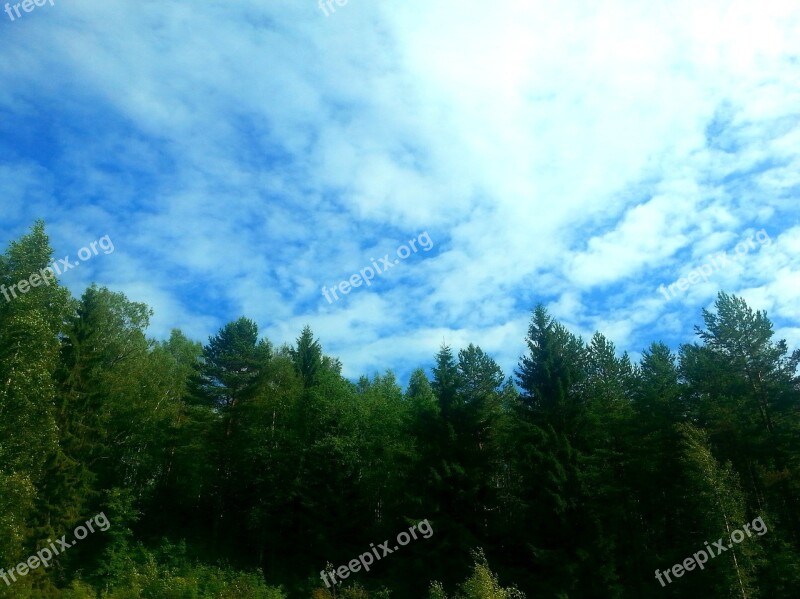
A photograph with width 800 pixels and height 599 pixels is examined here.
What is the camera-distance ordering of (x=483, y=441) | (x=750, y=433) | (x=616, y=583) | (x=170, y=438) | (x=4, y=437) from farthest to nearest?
(x=170, y=438) → (x=483, y=441) → (x=750, y=433) → (x=616, y=583) → (x=4, y=437)

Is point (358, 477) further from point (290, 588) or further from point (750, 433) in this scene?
point (750, 433)

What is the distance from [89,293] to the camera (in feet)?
142

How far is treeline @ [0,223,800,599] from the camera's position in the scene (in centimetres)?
3145

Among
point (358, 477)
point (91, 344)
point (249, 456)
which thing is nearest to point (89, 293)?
point (91, 344)

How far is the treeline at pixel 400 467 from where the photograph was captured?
31453 mm

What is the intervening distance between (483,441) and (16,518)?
1127 inches

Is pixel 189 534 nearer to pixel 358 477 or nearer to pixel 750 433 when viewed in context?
pixel 358 477

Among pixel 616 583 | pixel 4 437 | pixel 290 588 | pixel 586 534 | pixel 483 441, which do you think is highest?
pixel 4 437

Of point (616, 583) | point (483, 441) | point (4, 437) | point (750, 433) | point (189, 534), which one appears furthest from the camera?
point (189, 534)

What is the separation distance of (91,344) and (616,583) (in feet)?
128

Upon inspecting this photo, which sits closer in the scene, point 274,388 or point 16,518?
point 16,518

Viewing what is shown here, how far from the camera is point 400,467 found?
42.9 meters

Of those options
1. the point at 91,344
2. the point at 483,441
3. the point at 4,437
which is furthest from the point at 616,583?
the point at 91,344

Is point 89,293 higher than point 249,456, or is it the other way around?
point 89,293
